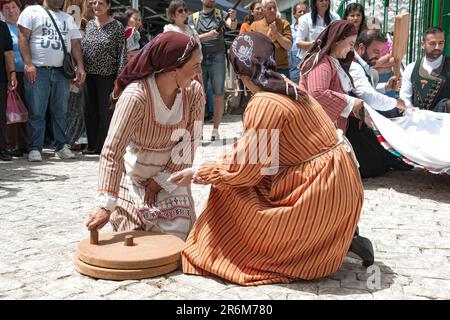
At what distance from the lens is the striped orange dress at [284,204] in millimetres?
2617

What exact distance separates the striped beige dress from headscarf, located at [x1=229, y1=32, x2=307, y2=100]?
619 mm

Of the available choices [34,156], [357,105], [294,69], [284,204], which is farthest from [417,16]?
[284,204]

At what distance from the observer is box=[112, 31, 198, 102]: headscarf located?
295 cm

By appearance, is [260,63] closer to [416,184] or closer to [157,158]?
[157,158]

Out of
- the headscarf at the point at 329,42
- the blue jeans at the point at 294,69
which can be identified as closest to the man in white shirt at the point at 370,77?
the headscarf at the point at 329,42

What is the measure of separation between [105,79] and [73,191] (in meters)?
2.07

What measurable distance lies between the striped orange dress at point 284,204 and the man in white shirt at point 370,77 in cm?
263

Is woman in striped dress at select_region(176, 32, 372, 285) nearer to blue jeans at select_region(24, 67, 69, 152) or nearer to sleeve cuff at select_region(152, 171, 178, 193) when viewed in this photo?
sleeve cuff at select_region(152, 171, 178, 193)

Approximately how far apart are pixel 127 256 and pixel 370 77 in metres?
3.67

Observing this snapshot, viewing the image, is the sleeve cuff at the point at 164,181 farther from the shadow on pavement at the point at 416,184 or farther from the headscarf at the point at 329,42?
the shadow on pavement at the point at 416,184

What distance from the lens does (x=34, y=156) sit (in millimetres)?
6414

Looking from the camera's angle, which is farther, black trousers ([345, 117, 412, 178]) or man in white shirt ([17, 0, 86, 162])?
man in white shirt ([17, 0, 86, 162])

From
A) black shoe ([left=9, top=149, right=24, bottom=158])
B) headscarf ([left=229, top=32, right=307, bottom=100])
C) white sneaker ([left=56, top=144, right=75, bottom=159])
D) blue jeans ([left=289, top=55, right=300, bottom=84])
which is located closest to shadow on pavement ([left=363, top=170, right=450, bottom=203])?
blue jeans ([left=289, top=55, right=300, bottom=84])

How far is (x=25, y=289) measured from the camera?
2680 mm
